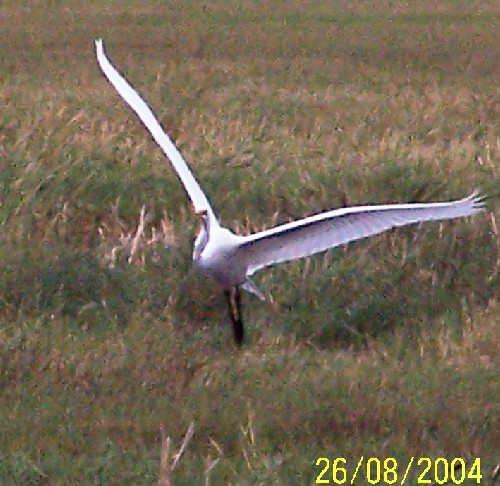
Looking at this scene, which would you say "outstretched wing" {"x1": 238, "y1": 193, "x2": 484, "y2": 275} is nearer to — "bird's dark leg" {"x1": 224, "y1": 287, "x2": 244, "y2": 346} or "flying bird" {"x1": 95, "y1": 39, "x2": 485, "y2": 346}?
"flying bird" {"x1": 95, "y1": 39, "x2": 485, "y2": 346}

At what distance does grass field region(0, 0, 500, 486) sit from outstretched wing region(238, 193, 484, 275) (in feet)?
1.48

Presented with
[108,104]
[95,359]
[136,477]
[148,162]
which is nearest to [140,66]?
[108,104]

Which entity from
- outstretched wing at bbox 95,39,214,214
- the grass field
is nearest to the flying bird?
outstretched wing at bbox 95,39,214,214

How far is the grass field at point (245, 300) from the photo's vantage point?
Result: 4.64 m

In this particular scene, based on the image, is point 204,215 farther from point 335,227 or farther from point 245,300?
point 245,300

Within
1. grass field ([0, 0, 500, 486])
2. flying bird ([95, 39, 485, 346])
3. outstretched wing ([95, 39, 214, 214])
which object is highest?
outstretched wing ([95, 39, 214, 214])

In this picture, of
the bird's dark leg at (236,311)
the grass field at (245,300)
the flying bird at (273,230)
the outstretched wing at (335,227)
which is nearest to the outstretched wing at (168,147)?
the flying bird at (273,230)

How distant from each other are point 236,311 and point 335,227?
0.77 m

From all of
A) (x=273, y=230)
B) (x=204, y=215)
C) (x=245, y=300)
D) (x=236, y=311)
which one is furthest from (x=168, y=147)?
(x=245, y=300)

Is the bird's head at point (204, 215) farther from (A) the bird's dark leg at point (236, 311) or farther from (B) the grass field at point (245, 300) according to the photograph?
(B) the grass field at point (245, 300)

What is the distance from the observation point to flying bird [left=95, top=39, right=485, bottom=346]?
462cm

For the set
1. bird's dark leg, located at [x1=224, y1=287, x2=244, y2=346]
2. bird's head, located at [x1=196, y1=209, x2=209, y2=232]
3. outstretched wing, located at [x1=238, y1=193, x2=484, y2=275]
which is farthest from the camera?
bird's dark leg, located at [x1=224, y1=287, x2=244, y2=346]

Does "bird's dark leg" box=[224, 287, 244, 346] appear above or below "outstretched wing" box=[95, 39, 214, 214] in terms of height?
below

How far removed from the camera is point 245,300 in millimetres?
5930
